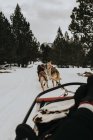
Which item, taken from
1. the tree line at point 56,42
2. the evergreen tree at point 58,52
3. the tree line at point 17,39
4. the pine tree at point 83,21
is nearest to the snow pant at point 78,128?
the tree line at point 56,42

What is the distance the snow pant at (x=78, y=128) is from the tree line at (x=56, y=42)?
27648mm

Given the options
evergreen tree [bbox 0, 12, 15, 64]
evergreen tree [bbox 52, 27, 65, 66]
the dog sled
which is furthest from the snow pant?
evergreen tree [bbox 52, 27, 65, 66]

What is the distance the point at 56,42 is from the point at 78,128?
128 meters

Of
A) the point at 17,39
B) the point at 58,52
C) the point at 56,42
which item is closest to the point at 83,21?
the point at 17,39

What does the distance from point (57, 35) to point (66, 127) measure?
440 feet

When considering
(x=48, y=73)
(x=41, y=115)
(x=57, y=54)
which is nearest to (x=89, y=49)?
(x=48, y=73)

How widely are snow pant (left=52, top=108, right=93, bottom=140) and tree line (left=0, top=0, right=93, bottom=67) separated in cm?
2765

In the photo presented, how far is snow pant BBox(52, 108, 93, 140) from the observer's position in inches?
87.4

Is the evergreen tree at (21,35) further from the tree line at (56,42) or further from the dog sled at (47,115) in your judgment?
the dog sled at (47,115)

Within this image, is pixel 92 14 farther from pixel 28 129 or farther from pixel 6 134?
pixel 28 129

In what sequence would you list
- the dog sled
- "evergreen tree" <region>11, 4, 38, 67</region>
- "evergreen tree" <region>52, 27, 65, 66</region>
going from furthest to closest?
"evergreen tree" <region>52, 27, 65, 66</region> → "evergreen tree" <region>11, 4, 38, 67</region> → the dog sled

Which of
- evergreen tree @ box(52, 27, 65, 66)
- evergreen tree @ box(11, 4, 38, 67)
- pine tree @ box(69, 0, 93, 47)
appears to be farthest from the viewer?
evergreen tree @ box(52, 27, 65, 66)

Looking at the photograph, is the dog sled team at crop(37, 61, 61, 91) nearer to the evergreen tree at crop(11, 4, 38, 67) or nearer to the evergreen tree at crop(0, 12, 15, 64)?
the evergreen tree at crop(0, 12, 15, 64)

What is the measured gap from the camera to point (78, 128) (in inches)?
87.7
